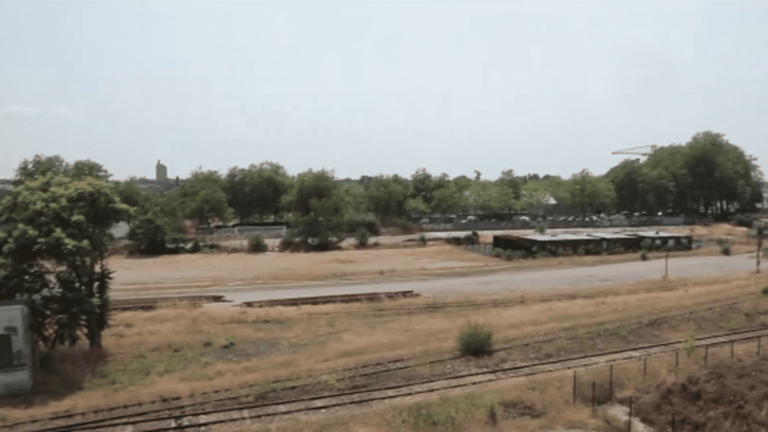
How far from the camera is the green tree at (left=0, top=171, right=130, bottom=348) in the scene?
62.4ft

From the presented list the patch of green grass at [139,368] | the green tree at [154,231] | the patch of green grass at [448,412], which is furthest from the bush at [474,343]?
the green tree at [154,231]

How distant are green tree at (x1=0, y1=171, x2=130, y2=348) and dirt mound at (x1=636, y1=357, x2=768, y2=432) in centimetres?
2122

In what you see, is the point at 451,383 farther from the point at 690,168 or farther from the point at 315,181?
Result: the point at 690,168

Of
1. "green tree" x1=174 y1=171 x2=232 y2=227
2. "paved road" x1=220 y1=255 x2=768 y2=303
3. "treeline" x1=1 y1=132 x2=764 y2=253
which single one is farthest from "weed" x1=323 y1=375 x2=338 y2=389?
"green tree" x1=174 y1=171 x2=232 y2=227

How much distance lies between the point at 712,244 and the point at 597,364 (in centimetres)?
5357

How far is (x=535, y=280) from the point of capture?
40.1m

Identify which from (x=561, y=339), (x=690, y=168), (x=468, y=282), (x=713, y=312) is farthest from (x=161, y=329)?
(x=690, y=168)

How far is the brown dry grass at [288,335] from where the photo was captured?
18797 mm

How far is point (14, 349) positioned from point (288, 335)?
37.4 ft

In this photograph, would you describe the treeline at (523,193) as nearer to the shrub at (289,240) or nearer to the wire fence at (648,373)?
the shrub at (289,240)

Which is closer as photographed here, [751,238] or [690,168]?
[751,238]

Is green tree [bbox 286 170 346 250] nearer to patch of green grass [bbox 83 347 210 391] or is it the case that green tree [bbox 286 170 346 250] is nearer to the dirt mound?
patch of green grass [bbox 83 347 210 391]

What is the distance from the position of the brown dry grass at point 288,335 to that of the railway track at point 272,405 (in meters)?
1.50

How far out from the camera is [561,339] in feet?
76.8
